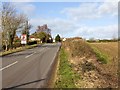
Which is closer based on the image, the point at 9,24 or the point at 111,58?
the point at 111,58

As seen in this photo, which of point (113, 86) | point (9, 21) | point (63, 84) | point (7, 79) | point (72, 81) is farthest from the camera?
point (9, 21)

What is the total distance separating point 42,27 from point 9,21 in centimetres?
9355

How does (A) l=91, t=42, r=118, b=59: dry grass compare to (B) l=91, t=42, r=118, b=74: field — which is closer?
(B) l=91, t=42, r=118, b=74: field

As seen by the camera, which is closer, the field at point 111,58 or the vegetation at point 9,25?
the field at point 111,58

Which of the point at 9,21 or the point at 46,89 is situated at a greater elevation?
the point at 9,21

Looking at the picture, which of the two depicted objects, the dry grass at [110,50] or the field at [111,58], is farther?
the dry grass at [110,50]

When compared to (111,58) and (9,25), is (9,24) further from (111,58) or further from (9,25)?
(111,58)

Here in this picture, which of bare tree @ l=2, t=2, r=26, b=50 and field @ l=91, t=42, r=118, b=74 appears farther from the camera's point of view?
bare tree @ l=2, t=2, r=26, b=50

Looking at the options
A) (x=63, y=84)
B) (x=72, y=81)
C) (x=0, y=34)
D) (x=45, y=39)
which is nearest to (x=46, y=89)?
(x=63, y=84)

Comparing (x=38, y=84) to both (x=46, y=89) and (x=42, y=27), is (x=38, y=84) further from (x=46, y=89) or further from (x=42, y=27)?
(x=42, y=27)

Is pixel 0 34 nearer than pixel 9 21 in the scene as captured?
Yes

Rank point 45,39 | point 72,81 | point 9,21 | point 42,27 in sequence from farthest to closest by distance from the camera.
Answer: point 42,27 < point 45,39 < point 9,21 < point 72,81

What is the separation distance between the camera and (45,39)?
442ft

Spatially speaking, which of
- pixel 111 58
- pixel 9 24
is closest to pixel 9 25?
pixel 9 24
